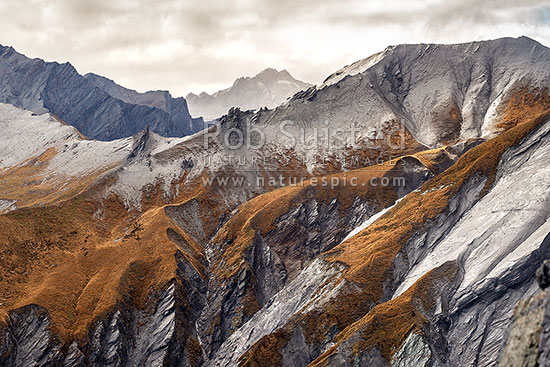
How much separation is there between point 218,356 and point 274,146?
303 feet

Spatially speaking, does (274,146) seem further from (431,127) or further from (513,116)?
(513,116)

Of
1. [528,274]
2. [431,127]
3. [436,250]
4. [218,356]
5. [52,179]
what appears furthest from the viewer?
[431,127]

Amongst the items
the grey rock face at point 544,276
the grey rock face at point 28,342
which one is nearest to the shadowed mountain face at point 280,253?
the grey rock face at point 544,276

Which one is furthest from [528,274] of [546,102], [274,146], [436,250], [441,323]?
[546,102]

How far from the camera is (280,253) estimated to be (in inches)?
4277

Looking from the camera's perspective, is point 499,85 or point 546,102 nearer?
point 546,102

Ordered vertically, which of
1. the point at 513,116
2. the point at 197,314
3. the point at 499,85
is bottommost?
the point at 197,314

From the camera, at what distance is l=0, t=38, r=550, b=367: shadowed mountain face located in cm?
6028

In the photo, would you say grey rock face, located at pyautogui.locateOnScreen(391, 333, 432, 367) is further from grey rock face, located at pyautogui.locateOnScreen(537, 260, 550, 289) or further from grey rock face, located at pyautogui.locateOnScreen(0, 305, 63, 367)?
grey rock face, located at pyautogui.locateOnScreen(0, 305, 63, 367)

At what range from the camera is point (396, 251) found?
78.2 meters

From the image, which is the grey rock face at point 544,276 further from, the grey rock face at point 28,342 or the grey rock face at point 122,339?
the grey rock face at point 28,342

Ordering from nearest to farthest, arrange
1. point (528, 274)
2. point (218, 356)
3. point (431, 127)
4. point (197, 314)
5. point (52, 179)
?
point (528, 274) → point (218, 356) → point (197, 314) → point (52, 179) → point (431, 127)

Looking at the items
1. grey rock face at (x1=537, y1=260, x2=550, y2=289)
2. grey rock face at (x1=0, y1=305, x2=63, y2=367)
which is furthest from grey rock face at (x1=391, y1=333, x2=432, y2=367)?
grey rock face at (x1=0, y1=305, x2=63, y2=367)

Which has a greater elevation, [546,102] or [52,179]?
[52,179]
